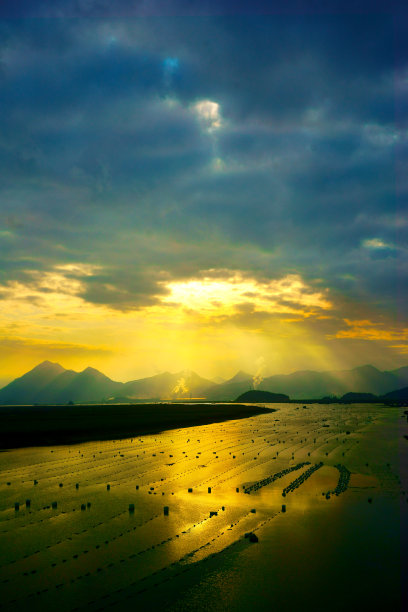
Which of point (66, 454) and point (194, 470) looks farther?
point (66, 454)

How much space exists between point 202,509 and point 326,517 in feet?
26.2

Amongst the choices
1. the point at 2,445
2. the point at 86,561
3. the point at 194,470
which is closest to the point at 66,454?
the point at 2,445

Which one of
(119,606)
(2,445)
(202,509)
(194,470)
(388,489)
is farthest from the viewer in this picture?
(2,445)

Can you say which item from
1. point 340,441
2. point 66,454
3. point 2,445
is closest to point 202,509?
point 66,454

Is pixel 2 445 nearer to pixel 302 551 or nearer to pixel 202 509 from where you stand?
pixel 202 509

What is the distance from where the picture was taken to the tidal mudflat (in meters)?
15.2

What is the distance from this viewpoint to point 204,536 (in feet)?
69.6

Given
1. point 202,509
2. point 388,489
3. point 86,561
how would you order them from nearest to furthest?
point 86,561, point 202,509, point 388,489

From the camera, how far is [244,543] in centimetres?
2014

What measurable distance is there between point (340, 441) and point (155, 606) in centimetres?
5403

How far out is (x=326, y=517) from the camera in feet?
79.8

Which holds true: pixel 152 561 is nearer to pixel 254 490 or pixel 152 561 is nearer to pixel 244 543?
pixel 244 543

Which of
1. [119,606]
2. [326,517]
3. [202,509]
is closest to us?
[119,606]

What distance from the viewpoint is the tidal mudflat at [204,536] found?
15.2 m
